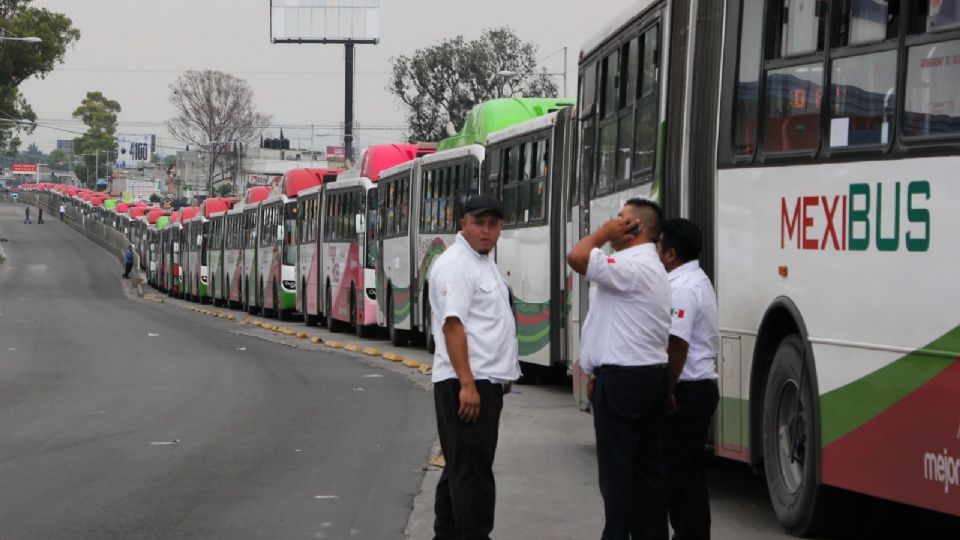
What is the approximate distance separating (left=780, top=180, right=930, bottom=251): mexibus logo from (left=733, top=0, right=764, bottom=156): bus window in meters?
0.71

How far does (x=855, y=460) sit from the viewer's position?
7980mm

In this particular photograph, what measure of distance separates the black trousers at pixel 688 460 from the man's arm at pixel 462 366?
1.15 metres

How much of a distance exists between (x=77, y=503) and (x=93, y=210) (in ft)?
490

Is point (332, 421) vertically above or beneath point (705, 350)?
beneath

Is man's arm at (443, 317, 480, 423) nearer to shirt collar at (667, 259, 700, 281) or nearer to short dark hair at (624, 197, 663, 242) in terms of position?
short dark hair at (624, 197, 663, 242)

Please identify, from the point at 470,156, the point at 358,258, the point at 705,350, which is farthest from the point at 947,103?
the point at 358,258

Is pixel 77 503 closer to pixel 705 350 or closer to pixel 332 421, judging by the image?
pixel 705 350

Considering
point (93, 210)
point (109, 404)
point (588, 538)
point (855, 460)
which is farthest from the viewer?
point (93, 210)

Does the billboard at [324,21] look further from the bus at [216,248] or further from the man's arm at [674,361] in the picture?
the man's arm at [674,361]

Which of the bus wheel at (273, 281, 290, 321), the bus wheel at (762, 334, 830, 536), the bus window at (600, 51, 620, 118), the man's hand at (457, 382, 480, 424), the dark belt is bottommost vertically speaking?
the bus wheel at (273, 281, 290, 321)

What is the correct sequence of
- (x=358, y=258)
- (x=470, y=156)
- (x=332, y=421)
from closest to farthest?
(x=332, y=421) → (x=470, y=156) → (x=358, y=258)

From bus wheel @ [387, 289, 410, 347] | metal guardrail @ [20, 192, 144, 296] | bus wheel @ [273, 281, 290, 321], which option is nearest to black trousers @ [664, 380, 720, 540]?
bus wheel @ [387, 289, 410, 347]

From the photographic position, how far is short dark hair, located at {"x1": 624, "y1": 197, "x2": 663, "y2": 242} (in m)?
7.66

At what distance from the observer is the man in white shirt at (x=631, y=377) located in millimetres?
7438
